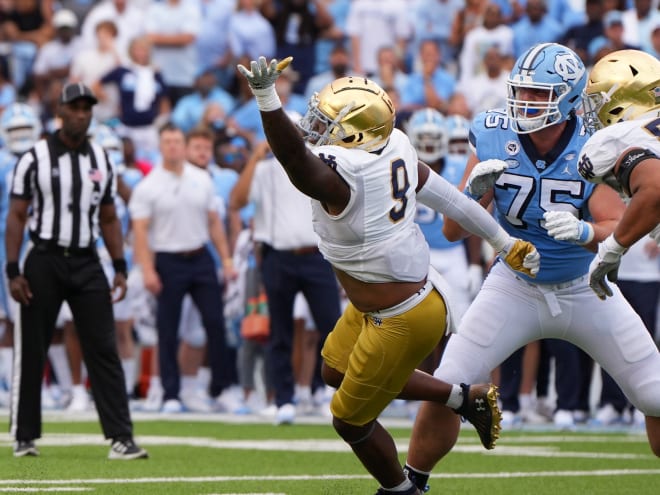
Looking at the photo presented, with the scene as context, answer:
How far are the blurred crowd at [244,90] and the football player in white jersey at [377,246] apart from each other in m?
4.42

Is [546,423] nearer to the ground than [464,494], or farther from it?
nearer to the ground

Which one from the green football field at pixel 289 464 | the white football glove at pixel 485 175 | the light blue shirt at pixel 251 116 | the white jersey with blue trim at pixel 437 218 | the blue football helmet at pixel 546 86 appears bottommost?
the green football field at pixel 289 464

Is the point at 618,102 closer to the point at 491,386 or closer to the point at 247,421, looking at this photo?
the point at 491,386

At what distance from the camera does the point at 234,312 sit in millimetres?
11727

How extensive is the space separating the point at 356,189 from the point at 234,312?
21.4 feet

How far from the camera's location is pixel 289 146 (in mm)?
5000

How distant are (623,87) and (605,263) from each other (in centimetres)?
77

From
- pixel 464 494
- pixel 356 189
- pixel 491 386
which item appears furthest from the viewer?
pixel 464 494

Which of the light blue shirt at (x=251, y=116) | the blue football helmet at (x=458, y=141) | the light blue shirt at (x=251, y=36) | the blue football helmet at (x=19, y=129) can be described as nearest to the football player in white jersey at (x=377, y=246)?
the blue football helmet at (x=458, y=141)

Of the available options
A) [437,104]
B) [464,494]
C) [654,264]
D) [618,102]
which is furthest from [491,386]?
[437,104]

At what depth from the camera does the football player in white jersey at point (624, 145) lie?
16.9 feet

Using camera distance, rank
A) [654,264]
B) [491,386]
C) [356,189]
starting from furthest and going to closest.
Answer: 1. [654,264]
2. [491,386]
3. [356,189]

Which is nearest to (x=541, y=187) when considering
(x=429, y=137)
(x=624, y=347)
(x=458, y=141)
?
(x=624, y=347)

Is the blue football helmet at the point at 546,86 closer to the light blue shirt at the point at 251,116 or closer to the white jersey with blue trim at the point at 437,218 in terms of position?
the white jersey with blue trim at the point at 437,218
